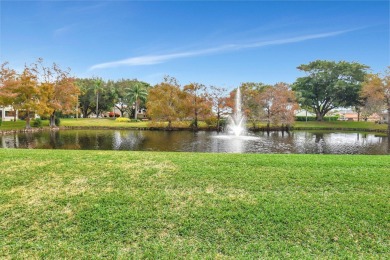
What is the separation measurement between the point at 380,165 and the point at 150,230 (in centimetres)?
593

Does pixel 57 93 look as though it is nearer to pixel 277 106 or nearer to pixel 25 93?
pixel 25 93

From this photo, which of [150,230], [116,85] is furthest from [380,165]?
[116,85]

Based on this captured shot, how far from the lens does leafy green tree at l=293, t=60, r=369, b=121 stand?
4300cm

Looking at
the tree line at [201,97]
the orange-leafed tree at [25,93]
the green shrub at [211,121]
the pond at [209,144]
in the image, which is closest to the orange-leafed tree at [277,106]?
the tree line at [201,97]

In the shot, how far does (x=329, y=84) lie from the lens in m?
44.4

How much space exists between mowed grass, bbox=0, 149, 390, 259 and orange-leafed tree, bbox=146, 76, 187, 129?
87.2 feet

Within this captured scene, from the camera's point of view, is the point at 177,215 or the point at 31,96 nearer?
the point at 177,215

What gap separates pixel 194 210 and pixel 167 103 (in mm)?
29410

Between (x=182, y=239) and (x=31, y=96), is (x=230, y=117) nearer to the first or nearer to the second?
(x=31, y=96)

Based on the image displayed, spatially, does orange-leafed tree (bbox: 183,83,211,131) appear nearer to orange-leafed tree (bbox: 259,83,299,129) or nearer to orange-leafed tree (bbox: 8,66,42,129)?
orange-leafed tree (bbox: 259,83,299,129)

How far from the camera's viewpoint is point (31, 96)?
29.2 meters

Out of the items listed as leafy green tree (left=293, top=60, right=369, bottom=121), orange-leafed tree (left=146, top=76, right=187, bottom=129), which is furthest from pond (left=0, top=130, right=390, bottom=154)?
leafy green tree (left=293, top=60, right=369, bottom=121)

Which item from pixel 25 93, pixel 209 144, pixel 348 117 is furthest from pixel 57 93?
pixel 348 117

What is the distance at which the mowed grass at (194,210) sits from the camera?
348 cm
